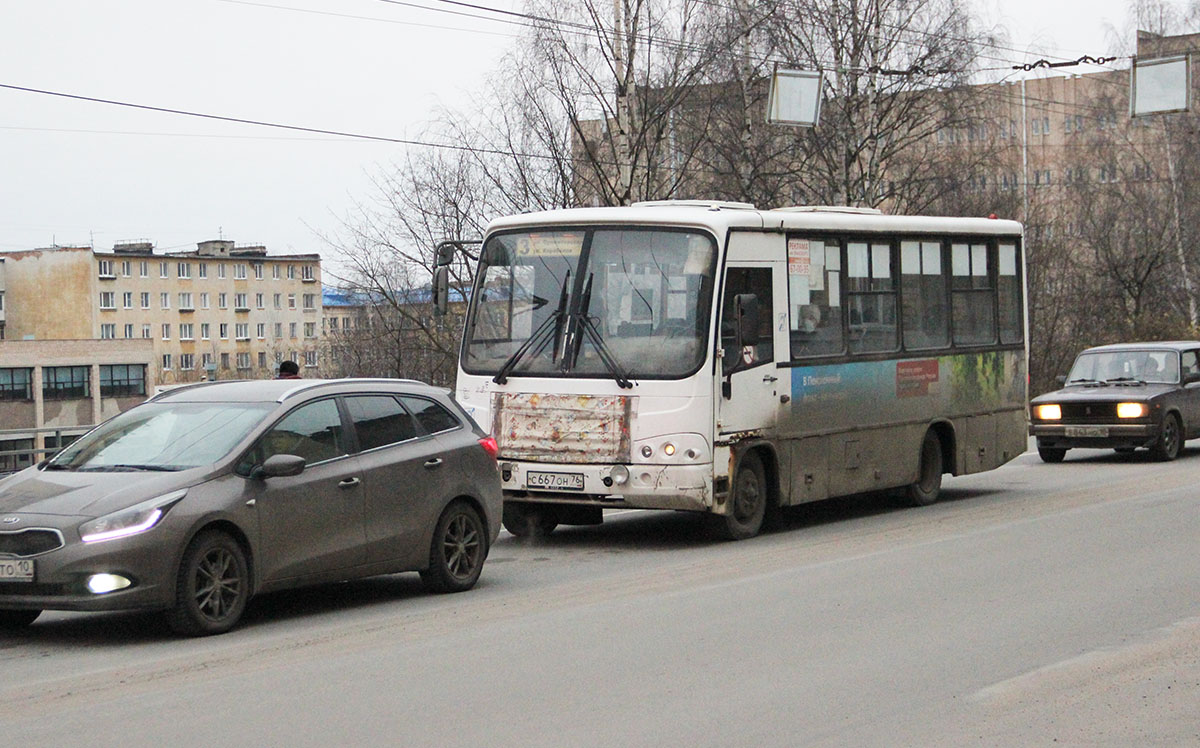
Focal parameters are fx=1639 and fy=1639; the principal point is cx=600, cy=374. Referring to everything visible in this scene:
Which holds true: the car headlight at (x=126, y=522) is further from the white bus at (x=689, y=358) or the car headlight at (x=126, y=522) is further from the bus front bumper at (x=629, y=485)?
the white bus at (x=689, y=358)

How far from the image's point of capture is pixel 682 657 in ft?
28.3

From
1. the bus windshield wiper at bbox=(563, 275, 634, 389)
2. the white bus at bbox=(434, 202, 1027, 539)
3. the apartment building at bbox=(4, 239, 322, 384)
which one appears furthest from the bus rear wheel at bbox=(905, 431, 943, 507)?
the apartment building at bbox=(4, 239, 322, 384)

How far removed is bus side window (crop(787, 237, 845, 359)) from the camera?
15109 mm

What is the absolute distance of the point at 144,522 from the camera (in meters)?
9.14

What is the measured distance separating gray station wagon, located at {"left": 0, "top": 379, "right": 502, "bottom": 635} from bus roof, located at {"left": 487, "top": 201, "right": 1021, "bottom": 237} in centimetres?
308

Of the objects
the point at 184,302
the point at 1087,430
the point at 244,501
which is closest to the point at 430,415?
the point at 244,501

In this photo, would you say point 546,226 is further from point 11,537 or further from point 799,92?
point 799,92

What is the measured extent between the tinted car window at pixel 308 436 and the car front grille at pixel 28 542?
1.34m

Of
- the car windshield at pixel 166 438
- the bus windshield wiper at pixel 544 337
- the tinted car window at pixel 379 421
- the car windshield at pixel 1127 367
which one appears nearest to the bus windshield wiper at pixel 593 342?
the bus windshield wiper at pixel 544 337

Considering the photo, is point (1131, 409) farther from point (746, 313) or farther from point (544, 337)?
point (544, 337)

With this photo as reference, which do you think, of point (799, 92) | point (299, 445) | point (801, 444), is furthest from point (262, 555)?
point (799, 92)

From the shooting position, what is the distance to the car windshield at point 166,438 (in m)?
9.88

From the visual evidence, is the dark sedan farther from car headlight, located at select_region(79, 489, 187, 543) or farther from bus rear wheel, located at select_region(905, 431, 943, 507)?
car headlight, located at select_region(79, 489, 187, 543)

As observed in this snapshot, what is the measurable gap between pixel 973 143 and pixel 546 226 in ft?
111
